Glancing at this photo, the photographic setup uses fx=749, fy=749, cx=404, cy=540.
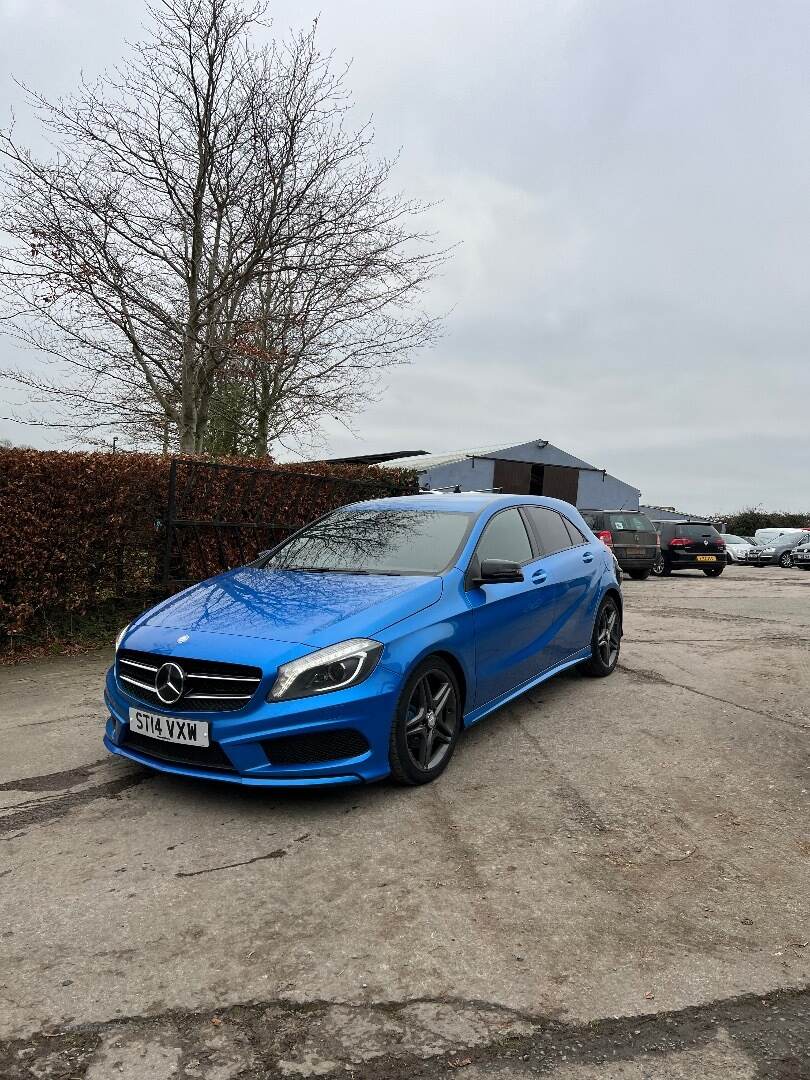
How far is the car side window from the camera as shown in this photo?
475 centimetres

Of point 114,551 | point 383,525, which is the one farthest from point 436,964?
point 114,551

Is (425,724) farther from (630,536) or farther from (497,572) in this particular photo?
(630,536)

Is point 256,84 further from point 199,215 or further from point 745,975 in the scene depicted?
point 745,975

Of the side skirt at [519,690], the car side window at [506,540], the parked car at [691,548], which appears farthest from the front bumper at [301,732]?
the parked car at [691,548]

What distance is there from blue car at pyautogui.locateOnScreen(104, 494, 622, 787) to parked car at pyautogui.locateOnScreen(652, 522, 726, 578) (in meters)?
16.7

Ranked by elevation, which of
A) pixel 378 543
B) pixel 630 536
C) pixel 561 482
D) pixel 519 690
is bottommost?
pixel 519 690

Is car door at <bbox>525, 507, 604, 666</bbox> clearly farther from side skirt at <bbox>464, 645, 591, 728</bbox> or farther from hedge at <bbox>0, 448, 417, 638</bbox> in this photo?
hedge at <bbox>0, 448, 417, 638</bbox>

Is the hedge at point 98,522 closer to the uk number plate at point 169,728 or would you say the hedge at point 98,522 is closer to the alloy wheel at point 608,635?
the uk number plate at point 169,728

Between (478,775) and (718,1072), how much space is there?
2105 millimetres

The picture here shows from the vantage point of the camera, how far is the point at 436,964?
2.31 m

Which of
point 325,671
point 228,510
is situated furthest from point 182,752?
point 228,510

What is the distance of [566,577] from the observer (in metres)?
5.41

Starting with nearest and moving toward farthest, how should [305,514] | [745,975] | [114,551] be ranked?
[745,975], [114,551], [305,514]

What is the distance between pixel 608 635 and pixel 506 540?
1.79m
